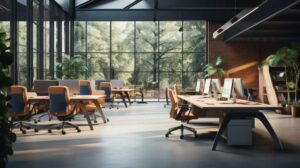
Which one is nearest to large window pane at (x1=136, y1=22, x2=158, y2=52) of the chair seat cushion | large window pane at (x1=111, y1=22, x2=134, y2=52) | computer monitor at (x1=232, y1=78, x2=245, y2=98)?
large window pane at (x1=111, y1=22, x2=134, y2=52)

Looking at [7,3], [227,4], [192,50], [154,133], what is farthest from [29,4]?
[192,50]

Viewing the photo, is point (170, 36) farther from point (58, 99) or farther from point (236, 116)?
point (236, 116)

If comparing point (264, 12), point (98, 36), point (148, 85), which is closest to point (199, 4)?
point (148, 85)

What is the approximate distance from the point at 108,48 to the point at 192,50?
14.4 feet

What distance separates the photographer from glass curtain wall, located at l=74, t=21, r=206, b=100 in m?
21.3

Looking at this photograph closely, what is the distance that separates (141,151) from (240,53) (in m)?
14.8

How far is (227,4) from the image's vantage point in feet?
57.3

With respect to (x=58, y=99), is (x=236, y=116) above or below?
below

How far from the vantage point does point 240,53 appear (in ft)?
65.7

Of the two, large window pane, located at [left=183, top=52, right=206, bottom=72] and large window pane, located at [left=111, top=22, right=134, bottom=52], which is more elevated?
large window pane, located at [left=111, top=22, right=134, bottom=52]

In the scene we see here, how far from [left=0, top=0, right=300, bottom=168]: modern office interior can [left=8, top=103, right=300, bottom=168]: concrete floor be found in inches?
0.7

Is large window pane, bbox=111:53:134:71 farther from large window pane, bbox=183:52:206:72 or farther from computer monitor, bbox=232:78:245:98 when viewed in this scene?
computer monitor, bbox=232:78:245:98

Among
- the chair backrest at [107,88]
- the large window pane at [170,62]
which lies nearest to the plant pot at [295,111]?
the chair backrest at [107,88]

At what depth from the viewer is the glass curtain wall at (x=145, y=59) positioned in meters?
21.3
